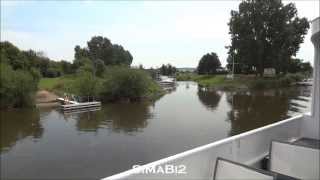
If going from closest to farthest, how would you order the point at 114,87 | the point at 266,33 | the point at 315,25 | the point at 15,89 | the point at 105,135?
the point at 315,25 → the point at 105,135 → the point at 15,89 → the point at 114,87 → the point at 266,33

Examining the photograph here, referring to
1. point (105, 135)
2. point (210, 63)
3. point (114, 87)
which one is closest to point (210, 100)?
point (114, 87)

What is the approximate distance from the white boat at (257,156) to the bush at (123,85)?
26.6 m

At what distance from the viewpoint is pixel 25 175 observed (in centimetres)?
1034

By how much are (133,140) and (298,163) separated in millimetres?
12180

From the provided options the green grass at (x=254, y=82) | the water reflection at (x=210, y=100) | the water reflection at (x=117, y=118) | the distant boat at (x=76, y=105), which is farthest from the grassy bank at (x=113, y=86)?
the green grass at (x=254, y=82)

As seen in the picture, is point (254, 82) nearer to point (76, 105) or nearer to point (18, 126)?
point (76, 105)

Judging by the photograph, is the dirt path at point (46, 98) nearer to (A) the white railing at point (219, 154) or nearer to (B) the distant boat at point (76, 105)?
(B) the distant boat at point (76, 105)

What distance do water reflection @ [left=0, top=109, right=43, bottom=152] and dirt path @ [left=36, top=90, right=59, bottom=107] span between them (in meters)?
3.41

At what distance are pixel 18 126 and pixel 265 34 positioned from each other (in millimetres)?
38065

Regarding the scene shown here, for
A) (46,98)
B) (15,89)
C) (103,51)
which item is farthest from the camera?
(103,51)

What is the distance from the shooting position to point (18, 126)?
61.2ft

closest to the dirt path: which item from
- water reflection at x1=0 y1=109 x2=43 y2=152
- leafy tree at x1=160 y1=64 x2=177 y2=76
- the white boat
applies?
water reflection at x1=0 y1=109 x2=43 y2=152

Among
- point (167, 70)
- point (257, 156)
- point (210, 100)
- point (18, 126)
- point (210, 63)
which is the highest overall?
point (210, 63)

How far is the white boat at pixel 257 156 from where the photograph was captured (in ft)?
8.40
